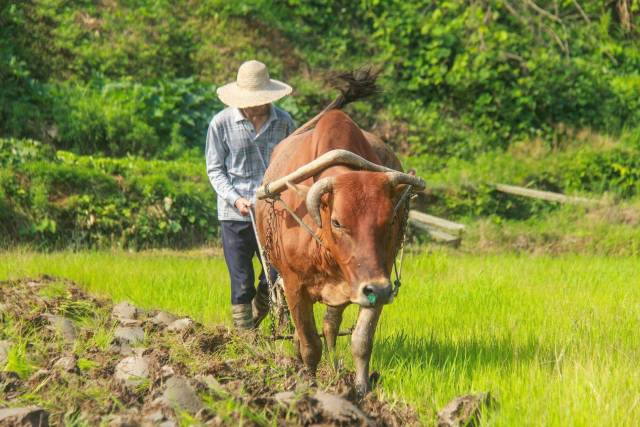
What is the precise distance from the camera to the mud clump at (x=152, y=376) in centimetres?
366

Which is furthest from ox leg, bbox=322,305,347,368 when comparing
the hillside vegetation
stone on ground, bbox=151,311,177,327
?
the hillside vegetation

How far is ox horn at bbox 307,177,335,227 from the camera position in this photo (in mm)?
4379

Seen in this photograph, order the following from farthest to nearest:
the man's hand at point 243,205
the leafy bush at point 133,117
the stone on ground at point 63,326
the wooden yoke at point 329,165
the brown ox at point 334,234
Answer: the leafy bush at point 133,117 → the man's hand at point 243,205 → the stone on ground at point 63,326 → the wooden yoke at point 329,165 → the brown ox at point 334,234

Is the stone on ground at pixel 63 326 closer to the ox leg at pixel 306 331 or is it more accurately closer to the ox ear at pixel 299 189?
the ox leg at pixel 306 331

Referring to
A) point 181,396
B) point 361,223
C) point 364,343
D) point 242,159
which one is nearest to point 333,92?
point 242,159

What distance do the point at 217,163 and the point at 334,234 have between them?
1894 mm

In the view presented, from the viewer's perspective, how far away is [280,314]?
18.8 ft

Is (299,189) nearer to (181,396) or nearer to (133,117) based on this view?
(181,396)

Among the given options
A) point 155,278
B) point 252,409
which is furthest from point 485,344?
point 155,278

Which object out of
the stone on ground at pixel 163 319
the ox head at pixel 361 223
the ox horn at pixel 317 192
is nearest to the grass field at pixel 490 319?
the stone on ground at pixel 163 319

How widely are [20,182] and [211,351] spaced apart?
5.35 metres

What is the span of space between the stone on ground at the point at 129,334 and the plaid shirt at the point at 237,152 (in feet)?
3.24

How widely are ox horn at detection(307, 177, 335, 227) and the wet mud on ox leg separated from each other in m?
0.70

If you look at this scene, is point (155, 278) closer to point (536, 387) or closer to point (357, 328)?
point (357, 328)
